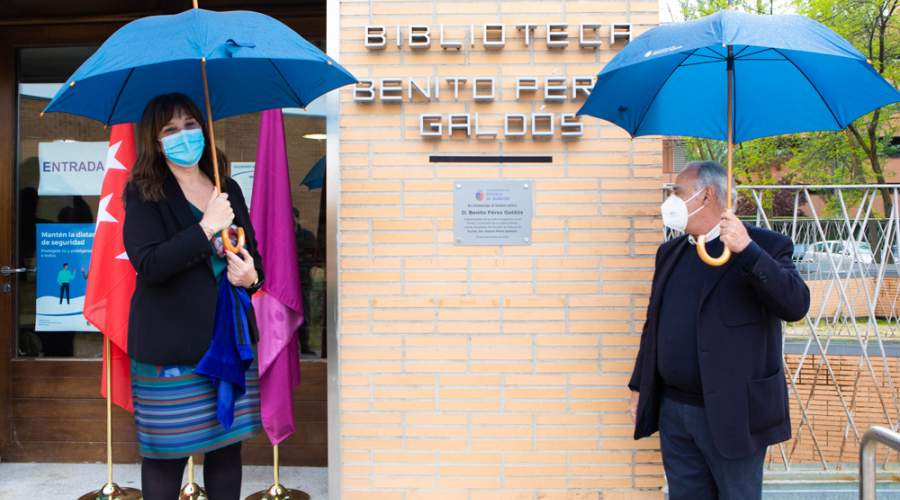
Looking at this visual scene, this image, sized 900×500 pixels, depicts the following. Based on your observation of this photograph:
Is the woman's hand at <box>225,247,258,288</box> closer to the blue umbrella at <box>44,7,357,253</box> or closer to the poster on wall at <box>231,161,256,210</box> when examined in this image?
the blue umbrella at <box>44,7,357,253</box>

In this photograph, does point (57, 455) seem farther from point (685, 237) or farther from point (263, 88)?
point (685, 237)

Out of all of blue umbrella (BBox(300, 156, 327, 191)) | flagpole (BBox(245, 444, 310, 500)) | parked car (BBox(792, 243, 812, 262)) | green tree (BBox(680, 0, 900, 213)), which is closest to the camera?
flagpole (BBox(245, 444, 310, 500))

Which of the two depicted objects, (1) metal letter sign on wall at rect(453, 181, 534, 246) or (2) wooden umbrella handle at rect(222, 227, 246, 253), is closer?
(2) wooden umbrella handle at rect(222, 227, 246, 253)

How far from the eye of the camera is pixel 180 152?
7.91 ft

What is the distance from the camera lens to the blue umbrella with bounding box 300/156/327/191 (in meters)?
4.02

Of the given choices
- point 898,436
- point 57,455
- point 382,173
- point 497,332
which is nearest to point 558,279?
point 497,332

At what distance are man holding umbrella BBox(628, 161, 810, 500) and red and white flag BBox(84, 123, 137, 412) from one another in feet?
8.84

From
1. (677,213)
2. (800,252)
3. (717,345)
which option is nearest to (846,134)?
(800,252)

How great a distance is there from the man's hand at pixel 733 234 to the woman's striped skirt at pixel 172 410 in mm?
2119

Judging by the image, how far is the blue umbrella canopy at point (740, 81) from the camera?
1.94 meters

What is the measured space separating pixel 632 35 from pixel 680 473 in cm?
223

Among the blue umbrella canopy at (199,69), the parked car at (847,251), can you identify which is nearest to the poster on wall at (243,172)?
the blue umbrella canopy at (199,69)

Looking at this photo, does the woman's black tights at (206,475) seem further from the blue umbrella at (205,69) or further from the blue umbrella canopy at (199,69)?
the blue umbrella canopy at (199,69)

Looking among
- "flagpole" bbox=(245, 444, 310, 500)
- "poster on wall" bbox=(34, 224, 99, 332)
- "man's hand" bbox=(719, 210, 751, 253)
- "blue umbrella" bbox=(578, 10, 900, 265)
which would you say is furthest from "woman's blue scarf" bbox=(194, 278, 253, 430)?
"poster on wall" bbox=(34, 224, 99, 332)
